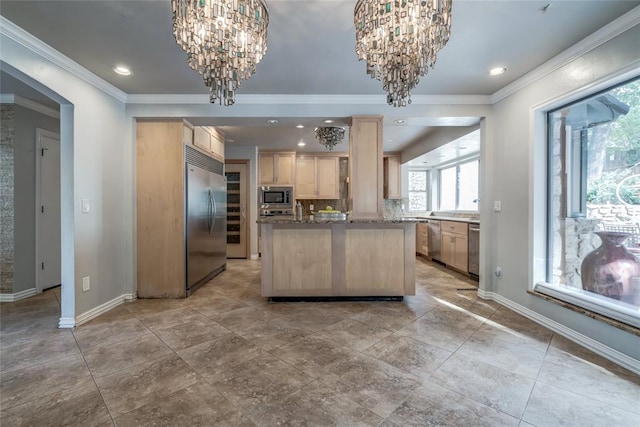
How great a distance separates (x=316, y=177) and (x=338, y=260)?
133 inches

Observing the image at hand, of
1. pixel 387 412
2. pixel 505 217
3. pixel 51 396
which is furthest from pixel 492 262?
pixel 51 396

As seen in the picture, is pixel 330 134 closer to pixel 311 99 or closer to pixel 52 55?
pixel 311 99

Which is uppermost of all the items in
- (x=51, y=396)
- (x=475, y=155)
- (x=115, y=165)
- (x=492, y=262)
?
(x=475, y=155)

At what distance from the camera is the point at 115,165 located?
305 centimetres

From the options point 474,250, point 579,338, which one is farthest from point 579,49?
point 474,250

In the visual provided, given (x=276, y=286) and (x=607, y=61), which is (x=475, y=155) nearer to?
(x=607, y=61)

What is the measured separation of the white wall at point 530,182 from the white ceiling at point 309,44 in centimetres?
22

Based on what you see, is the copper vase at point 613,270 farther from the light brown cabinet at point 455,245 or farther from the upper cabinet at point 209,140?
the upper cabinet at point 209,140

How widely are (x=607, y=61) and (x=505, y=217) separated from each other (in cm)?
155

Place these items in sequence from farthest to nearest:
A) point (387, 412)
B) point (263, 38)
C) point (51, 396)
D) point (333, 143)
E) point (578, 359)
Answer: point (333, 143)
point (578, 359)
point (263, 38)
point (51, 396)
point (387, 412)

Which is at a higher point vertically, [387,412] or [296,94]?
[296,94]

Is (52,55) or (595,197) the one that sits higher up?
(52,55)

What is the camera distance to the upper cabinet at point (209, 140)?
3.64m

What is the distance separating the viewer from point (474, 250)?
159 inches
